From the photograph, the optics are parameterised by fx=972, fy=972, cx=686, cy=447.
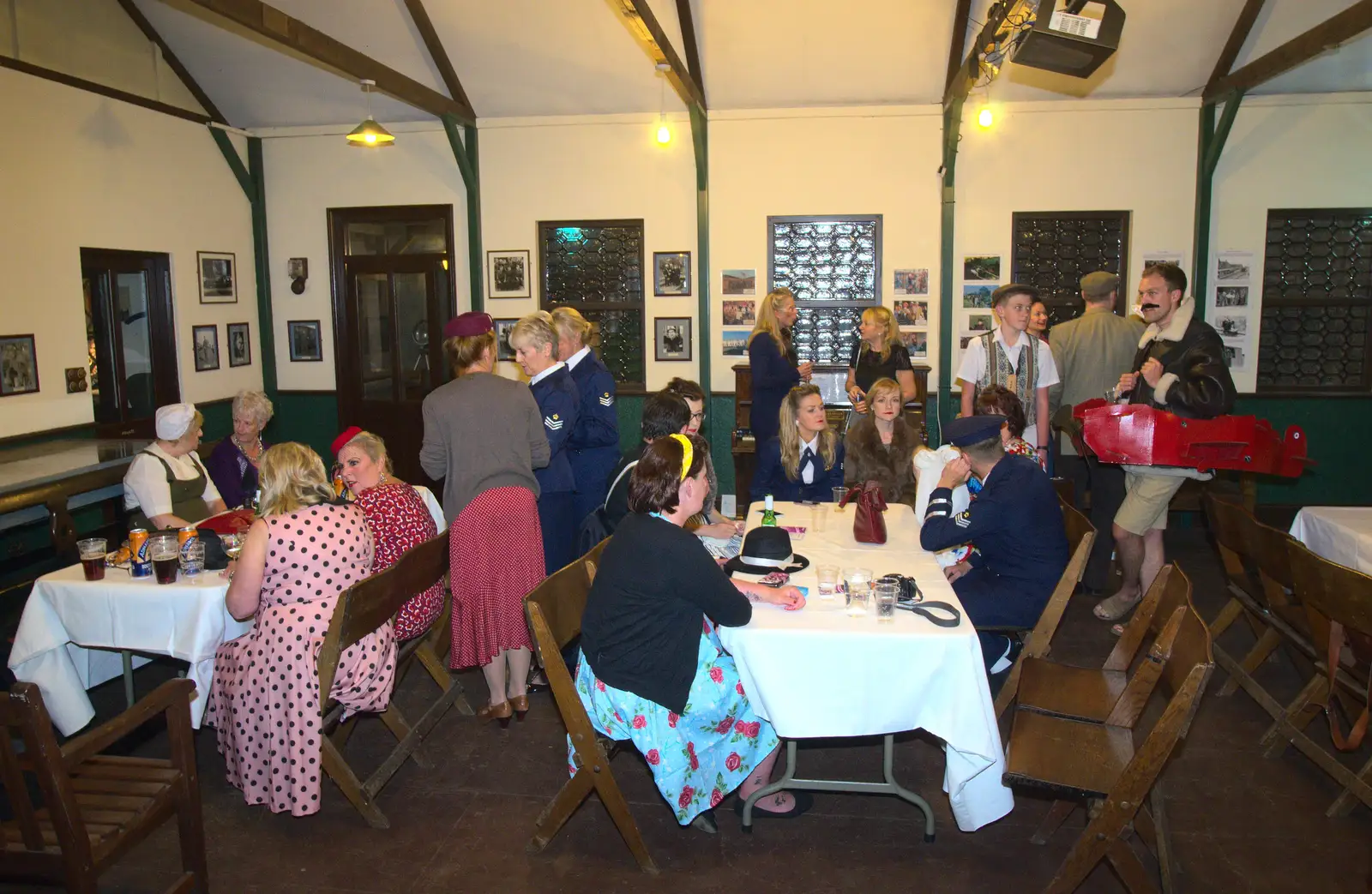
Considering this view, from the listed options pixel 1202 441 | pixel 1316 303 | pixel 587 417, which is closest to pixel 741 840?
pixel 587 417

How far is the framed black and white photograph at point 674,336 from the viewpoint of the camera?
869cm

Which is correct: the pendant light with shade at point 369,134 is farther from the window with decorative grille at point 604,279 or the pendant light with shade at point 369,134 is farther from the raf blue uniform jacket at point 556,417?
the raf blue uniform jacket at point 556,417

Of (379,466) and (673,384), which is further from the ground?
(673,384)

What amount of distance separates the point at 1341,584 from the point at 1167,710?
1097 mm

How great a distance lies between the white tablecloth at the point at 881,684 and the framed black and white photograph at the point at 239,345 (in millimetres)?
7248

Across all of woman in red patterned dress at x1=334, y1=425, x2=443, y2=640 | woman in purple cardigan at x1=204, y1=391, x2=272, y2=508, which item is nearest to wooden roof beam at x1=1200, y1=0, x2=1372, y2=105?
woman in red patterned dress at x1=334, y1=425, x2=443, y2=640

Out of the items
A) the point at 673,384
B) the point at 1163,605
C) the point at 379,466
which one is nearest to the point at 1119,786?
the point at 1163,605

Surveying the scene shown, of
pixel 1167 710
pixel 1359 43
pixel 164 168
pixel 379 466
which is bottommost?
pixel 1167 710

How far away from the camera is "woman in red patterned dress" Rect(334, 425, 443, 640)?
396 cm

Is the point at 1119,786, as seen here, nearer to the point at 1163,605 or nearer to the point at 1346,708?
the point at 1163,605

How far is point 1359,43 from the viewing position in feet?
23.4

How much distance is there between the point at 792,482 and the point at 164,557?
9.56 ft

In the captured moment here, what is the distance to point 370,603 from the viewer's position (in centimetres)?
A: 335

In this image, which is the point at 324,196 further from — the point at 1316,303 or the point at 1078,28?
the point at 1316,303
